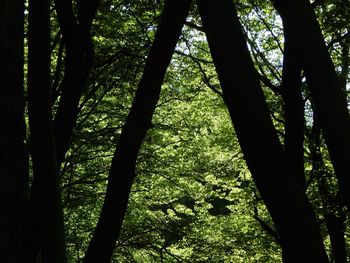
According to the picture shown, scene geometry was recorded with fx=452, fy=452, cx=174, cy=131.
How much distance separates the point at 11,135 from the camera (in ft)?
7.66

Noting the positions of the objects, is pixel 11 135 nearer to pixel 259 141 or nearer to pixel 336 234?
pixel 259 141

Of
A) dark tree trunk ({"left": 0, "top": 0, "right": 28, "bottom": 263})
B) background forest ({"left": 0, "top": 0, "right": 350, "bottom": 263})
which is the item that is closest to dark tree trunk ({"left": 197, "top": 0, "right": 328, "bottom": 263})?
background forest ({"left": 0, "top": 0, "right": 350, "bottom": 263})

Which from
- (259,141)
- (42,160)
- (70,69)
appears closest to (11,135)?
(259,141)

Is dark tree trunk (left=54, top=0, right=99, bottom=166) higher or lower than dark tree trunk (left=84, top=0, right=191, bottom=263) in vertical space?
higher

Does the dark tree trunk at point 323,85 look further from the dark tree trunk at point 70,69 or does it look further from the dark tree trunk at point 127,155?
the dark tree trunk at point 70,69

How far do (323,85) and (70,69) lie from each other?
3386 mm

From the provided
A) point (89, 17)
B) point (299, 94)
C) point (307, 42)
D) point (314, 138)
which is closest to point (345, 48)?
point (314, 138)

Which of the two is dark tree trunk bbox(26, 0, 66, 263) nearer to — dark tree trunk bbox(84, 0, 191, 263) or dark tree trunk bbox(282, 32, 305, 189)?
dark tree trunk bbox(84, 0, 191, 263)

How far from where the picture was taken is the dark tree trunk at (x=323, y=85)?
3141 mm

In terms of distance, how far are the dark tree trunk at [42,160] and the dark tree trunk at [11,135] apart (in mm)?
1430

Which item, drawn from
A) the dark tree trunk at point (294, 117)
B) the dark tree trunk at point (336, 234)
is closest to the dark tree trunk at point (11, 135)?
the dark tree trunk at point (294, 117)

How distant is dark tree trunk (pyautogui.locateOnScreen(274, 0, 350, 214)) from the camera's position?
314 cm

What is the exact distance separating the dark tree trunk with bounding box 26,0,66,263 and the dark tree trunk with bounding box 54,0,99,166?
3.87 ft

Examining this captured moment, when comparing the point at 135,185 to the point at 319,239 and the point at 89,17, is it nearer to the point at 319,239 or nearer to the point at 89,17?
the point at 89,17
